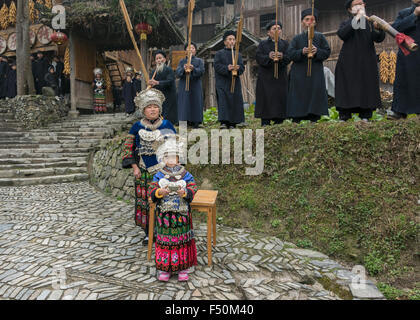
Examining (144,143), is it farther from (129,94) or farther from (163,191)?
(129,94)

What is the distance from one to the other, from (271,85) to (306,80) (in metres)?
0.76

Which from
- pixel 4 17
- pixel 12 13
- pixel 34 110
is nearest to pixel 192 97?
pixel 34 110

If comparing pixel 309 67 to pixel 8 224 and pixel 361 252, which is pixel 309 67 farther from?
pixel 8 224

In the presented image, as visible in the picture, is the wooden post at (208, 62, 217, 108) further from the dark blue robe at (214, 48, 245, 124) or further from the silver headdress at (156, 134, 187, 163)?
the silver headdress at (156, 134, 187, 163)

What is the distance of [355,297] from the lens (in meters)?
2.84

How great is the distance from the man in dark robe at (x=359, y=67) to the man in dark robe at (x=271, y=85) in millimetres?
1209

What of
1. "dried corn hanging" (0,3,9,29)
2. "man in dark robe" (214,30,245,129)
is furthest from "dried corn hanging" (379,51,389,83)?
"dried corn hanging" (0,3,9,29)

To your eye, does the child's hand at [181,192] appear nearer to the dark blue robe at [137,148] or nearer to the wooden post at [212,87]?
the dark blue robe at [137,148]

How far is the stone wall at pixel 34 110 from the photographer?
33.5ft

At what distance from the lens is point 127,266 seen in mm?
3271

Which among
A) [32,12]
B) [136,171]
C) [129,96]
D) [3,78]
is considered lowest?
[136,171]

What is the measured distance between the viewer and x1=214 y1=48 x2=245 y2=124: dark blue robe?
6.20 metres

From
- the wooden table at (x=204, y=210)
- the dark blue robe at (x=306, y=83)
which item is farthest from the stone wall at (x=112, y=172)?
the dark blue robe at (x=306, y=83)

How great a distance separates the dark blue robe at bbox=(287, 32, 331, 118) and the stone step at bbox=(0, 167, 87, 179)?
5.85 metres
